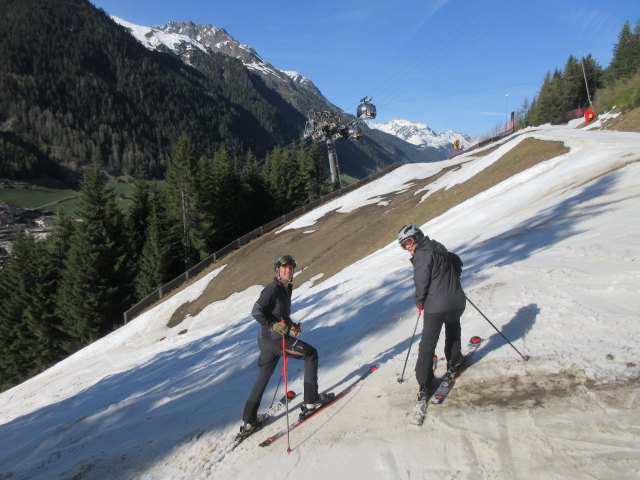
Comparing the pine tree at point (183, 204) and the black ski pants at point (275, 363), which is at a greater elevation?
the pine tree at point (183, 204)

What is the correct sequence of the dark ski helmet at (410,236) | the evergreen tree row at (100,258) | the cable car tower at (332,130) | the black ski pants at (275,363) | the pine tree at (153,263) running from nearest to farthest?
the dark ski helmet at (410,236)
the black ski pants at (275,363)
the evergreen tree row at (100,258)
the pine tree at (153,263)
the cable car tower at (332,130)

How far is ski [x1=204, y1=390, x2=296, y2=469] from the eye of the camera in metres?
5.16

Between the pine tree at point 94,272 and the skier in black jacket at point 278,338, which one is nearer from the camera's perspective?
the skier in black jacket at point 278,338

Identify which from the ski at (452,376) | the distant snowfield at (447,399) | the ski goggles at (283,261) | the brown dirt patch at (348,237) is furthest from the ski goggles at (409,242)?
the brown dirt patch at (348,237)

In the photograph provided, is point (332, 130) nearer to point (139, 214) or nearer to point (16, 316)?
point (139, 214)

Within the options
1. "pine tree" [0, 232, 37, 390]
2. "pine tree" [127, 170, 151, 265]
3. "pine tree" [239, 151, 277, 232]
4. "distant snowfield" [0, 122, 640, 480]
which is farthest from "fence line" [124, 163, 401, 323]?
"distant snowfield" [0, 122, 640, 480]

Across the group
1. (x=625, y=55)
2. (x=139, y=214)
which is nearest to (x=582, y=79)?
(x=625, y=55)

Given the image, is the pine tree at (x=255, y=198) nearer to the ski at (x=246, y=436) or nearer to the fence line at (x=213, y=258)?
the fence line at (x=213, y=258)

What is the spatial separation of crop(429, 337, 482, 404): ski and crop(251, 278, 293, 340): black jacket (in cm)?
220

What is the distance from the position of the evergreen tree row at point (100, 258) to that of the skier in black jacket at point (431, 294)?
128 ft

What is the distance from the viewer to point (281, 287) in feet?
17.8

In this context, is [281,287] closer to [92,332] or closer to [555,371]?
[555,371]

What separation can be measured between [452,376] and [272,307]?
9.03 ft

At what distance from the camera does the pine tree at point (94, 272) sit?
119ft
